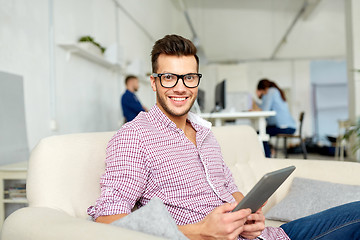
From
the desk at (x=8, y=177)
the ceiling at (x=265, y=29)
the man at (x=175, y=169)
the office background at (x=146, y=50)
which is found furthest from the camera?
the ceiling at (x=265, y=29)

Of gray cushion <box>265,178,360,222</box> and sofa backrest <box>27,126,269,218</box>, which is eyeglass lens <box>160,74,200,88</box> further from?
gray cushion <box>265,178,360,222</box>

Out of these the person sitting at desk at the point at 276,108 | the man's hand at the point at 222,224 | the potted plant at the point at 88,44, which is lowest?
the man's hand at the point at 222,224

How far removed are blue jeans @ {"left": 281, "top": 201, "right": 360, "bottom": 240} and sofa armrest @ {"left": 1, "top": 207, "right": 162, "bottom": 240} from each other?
795mm

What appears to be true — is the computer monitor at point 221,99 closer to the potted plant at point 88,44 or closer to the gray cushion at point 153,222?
the potted plant at point 88,44

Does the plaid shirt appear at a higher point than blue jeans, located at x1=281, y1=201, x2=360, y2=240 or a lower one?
higher

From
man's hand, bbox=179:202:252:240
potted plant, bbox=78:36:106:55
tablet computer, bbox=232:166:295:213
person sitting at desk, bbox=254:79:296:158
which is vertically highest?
potted plant, bbox=78:36:106:55

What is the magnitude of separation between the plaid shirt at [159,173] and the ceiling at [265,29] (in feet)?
26.9

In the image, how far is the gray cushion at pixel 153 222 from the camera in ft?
2.69

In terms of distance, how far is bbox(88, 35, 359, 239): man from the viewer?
3.24 ft

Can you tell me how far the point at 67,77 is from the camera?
13.3 ft

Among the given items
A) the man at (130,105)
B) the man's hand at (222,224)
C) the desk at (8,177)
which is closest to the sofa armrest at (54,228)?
the man's hand at (222,224)

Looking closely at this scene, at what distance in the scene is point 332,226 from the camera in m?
1.25

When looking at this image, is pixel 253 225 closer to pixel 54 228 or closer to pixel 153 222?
pixel 153 222

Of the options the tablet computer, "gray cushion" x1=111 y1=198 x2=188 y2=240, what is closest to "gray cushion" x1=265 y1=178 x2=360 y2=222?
the tablet computer
